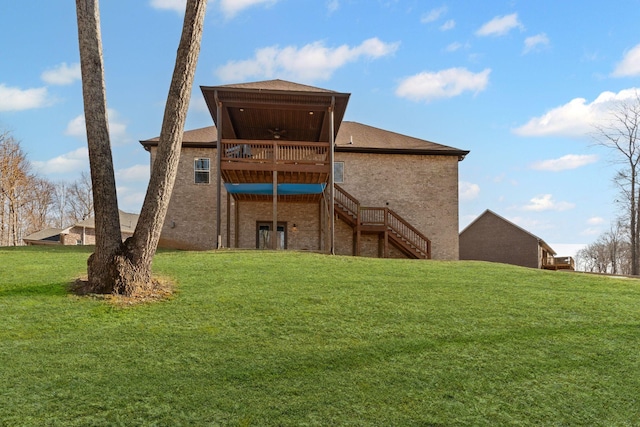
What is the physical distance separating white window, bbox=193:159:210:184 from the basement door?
118 inches

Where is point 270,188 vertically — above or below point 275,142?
below

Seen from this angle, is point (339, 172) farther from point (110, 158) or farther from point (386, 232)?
point (110, 158)

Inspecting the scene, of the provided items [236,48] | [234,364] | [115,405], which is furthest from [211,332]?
[236,48]

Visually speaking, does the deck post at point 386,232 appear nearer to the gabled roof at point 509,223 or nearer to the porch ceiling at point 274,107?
the porch ceiling at point 274,107

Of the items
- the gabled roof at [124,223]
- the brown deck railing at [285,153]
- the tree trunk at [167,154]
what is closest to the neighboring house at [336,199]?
the brown deck railing at [285,153]

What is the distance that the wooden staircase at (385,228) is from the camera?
18281 mm

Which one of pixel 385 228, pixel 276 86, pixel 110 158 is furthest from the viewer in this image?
pixel 385 228

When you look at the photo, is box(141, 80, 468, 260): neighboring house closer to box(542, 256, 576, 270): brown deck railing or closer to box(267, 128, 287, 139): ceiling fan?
box(267, 128, 287, 139): ceiling fan

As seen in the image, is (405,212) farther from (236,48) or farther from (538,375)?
(538,375)

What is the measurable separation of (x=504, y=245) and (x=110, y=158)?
83.1 feet

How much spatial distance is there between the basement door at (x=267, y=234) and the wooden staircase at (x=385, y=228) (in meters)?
2.93

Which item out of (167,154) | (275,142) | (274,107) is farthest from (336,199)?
(167,154)

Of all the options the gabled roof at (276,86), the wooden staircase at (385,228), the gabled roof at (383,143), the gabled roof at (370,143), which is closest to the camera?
the gabled roof at (276,86)

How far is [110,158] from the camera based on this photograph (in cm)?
854
